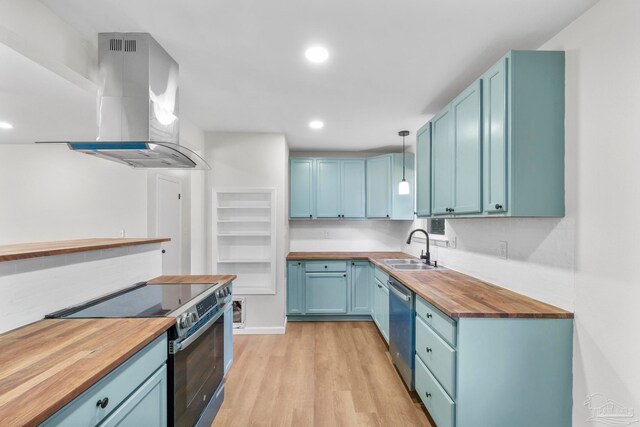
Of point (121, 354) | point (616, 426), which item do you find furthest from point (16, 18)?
point (616, 426)

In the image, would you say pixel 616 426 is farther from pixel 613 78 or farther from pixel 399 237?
pixel 399 237

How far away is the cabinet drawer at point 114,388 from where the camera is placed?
0.85 m

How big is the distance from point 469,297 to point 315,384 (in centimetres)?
152

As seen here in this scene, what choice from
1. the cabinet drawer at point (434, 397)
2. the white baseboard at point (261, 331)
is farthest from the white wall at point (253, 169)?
the cabinet drawer at point (434, 397)

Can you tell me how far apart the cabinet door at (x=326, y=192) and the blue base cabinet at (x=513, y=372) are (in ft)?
9.48

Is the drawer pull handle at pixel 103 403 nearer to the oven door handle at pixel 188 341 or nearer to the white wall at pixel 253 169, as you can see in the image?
the oven door handle at pixel 188 341

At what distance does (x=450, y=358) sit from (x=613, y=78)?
1.66 meters

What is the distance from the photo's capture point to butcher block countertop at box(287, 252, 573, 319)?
1.61 meters

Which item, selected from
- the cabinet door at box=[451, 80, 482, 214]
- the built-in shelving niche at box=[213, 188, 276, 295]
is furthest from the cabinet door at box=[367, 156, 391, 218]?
the cabinet door at box=[451, 80, 482, 214]

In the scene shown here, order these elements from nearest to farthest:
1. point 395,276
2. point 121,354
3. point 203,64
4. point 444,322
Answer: point 121,354, point 444,322, point 203,64, point 395,276

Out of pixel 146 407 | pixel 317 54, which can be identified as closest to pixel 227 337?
pixel 146 407

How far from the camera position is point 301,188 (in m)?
4.35

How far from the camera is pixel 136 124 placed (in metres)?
1.77

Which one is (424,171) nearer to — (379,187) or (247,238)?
(379,187)
